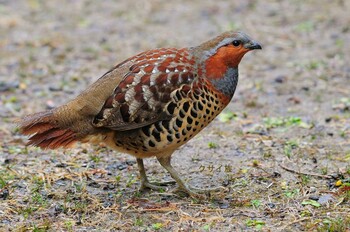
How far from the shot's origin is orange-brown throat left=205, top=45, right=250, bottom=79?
5.62 m

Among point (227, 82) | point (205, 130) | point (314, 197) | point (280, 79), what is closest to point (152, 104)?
point (227, 82)

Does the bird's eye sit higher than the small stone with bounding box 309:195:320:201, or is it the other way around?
the bird's eye

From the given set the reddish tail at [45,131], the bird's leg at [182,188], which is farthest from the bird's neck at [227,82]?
the reddish tail at [45,131]

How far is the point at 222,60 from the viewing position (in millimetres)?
5688

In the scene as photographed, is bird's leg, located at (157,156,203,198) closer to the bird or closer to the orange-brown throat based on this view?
the bird

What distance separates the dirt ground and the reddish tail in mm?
505

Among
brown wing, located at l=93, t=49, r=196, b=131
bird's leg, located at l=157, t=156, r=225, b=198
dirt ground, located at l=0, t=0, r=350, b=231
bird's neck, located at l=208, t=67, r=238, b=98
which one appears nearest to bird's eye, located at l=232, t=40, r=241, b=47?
bird's neck, located at l=208, t=67, r=238, b=98

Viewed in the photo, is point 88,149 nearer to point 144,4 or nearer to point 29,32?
point 29,32

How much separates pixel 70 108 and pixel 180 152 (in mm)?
1572

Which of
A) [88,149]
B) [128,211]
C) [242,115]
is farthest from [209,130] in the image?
[128,211]

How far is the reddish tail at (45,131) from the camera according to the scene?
556 cm

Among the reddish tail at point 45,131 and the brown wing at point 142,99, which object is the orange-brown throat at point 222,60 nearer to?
the brown wing at point 142,99

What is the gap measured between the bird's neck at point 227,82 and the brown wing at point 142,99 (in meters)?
0.20

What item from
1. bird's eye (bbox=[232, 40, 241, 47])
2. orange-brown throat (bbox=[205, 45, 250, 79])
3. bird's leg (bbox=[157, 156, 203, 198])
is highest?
bird's eye (bbox=[232, 40, 241, 47])
